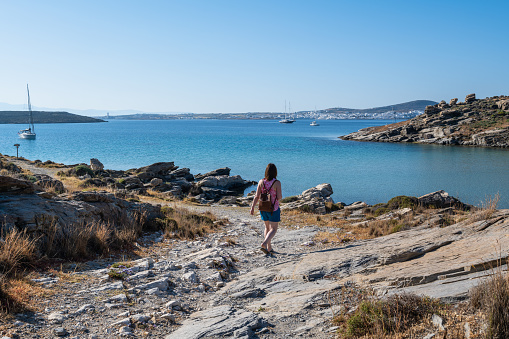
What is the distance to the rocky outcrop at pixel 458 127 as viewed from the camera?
84.4 meters

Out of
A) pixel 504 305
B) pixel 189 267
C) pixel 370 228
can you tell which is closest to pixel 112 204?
pixel 189 267

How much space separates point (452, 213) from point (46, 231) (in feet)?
46.5

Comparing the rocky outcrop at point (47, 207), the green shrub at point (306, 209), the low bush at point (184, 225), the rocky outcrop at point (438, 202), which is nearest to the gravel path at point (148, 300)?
the rocky outcrop at point (47, 207)

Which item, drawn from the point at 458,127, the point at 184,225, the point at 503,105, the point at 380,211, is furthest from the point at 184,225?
the point at 503,105

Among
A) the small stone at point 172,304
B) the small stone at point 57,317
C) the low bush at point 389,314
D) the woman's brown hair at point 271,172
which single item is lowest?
the small stone at point 172,304

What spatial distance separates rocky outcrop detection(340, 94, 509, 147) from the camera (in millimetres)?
84438

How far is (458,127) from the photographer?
9425 cm

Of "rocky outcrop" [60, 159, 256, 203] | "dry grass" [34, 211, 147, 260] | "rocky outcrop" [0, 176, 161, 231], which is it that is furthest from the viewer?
"rocky outcrop" [60, 159, 256, 203]

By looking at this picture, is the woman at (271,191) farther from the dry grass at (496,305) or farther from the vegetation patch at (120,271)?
the dry grass at (496,305)

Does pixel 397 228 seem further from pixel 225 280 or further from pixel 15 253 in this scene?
pixel 15 253

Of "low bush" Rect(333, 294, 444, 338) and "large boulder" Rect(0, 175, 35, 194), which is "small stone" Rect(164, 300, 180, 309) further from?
"large boulder" Rect(0, 175, 35, 194)

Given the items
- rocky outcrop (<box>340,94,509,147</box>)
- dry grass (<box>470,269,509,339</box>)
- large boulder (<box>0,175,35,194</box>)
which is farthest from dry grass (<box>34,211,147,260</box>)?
rocky outcrop (<box>340,94,509,147</box>)

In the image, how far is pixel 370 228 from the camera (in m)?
14.5

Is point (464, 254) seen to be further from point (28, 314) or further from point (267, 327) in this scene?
point (28, 314)
